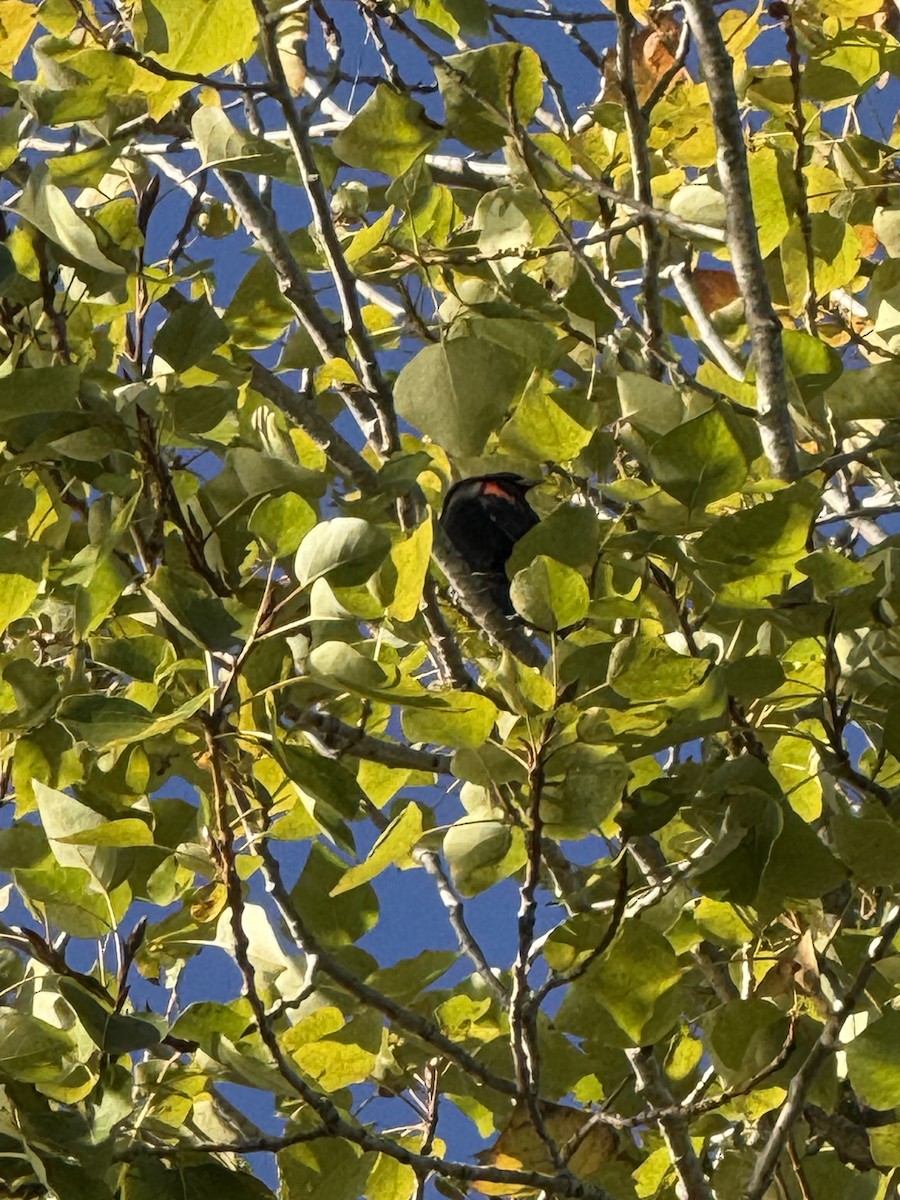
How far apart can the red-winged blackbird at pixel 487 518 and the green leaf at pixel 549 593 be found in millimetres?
631

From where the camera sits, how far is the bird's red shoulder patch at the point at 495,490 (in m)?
1.63

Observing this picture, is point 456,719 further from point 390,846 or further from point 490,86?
point 490,86

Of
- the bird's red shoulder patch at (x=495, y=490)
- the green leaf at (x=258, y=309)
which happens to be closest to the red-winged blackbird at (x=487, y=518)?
the bird's red shoulder patch at (x=495, y=490)

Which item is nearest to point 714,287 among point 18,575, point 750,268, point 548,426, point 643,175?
point 643,175

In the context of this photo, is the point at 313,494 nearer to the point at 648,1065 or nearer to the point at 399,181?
the point at 399,181

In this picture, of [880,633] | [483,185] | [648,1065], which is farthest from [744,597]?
[483,185]

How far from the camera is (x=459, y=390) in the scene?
0.99 m

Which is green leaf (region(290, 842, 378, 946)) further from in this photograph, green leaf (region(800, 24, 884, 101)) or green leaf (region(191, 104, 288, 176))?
green leaf (region(800, 24, 884, 101))

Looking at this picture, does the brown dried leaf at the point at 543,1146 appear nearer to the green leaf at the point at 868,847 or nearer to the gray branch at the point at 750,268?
the green leaf at the point at 868,847

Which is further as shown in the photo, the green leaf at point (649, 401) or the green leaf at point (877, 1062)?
the green leaf at point (649, 401)

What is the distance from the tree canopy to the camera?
904mm

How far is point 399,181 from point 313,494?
0.34 m

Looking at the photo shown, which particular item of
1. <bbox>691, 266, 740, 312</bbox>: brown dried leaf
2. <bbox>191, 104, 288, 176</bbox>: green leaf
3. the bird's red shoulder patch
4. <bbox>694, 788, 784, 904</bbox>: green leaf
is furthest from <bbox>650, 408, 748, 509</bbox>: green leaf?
<bbox>691, 266, 740, 312</bbox>: brown dried leaf

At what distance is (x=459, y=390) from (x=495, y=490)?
2.13 feet
